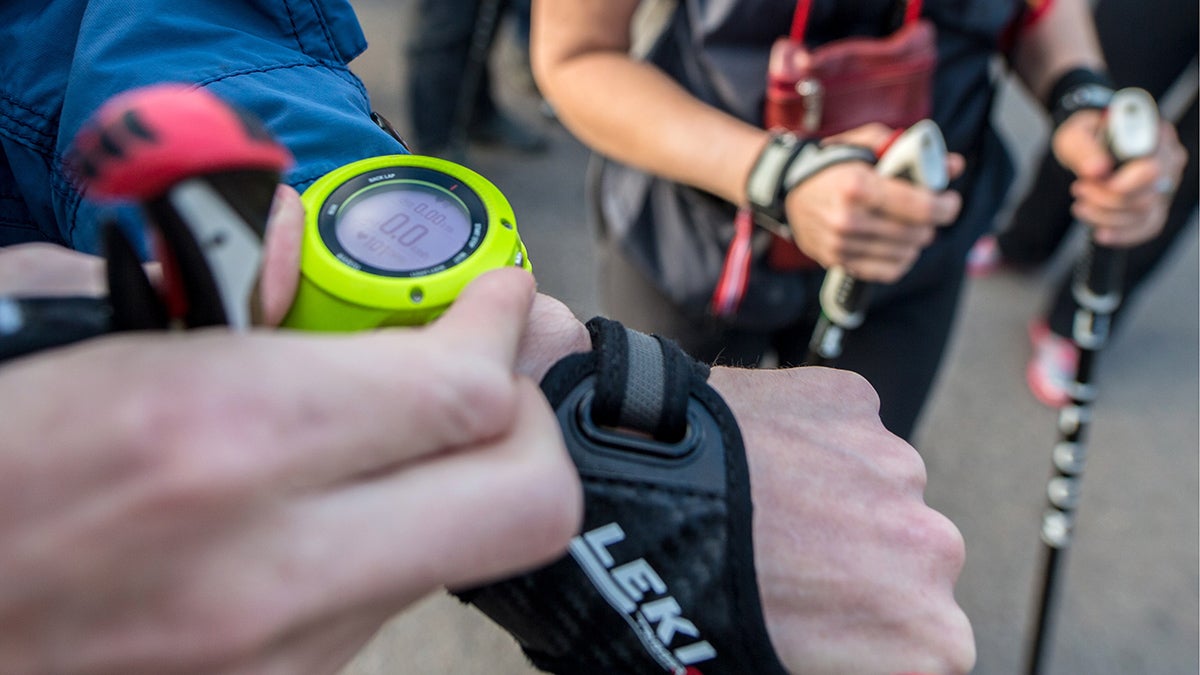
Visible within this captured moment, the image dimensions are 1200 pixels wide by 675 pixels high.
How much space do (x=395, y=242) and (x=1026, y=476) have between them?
2.35 meters

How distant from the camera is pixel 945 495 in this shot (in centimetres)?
246

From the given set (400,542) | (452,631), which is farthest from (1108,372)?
(400,542)

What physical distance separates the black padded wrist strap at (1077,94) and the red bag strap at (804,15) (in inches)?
15.9

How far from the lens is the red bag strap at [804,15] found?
4.20 ft

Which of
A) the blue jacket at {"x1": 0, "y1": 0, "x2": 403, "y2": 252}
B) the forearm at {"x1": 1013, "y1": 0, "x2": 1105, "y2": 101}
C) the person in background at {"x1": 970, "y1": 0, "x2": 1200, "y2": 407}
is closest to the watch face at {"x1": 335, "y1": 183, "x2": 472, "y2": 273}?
the blue jacket at {"x1": 0, "y1": 0, "x2": 403, "y2": 252}

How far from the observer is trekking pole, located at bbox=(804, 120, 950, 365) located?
1.21m

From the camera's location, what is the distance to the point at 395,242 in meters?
0.74

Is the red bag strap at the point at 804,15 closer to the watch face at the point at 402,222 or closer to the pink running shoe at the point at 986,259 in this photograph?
the watch face at the point at 402,222

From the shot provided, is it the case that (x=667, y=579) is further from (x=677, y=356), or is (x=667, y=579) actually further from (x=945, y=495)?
(x=945, y=495)

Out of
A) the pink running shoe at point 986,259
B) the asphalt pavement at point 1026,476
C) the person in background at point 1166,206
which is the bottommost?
the asphalt pavement at point 1026,476

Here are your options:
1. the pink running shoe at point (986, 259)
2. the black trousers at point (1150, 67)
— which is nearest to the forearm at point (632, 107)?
the black trousers at point (1150, 67)

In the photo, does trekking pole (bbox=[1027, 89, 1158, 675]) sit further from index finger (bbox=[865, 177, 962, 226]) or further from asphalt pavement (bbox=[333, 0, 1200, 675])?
index finger (bbox=[865, 177, 962, 226])

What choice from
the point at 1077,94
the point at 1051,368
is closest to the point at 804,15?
the point at 1077,94

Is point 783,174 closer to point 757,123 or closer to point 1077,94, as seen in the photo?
point 757,123
